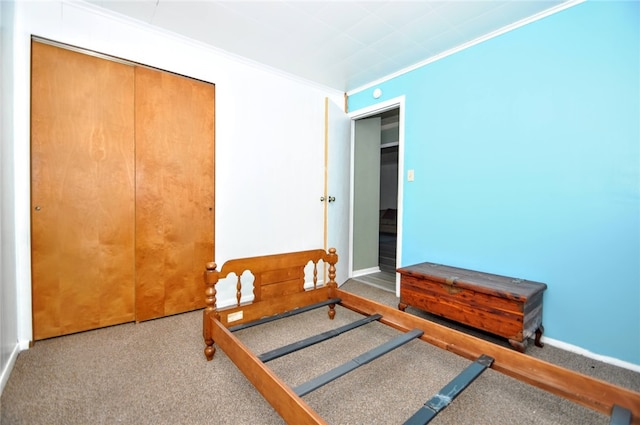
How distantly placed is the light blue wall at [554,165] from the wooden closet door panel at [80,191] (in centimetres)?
273

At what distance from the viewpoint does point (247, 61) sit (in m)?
2.81

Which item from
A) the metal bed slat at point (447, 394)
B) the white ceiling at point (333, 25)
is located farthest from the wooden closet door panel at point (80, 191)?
the metal bed slat at point (447, 394)

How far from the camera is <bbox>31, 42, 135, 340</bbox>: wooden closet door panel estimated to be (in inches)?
76.7

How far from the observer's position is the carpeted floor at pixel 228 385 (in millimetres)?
1311

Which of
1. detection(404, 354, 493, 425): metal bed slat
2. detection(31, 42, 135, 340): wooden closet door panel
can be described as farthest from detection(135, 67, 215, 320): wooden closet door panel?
detection(404, 354, 493, 425): metal bed slat

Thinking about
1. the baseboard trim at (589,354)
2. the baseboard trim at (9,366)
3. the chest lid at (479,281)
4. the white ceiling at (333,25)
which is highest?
the white ceiling at (333,25)

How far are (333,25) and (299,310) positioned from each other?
7.26ft

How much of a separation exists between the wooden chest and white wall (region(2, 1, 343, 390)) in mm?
1373

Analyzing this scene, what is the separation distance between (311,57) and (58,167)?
7.48 ft

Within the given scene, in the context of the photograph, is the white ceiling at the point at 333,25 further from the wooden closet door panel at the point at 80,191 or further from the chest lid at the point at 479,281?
the chest lid at the point at 479,281

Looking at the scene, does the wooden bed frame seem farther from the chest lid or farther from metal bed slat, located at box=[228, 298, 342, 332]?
the chest lid

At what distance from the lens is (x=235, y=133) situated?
2.76 m

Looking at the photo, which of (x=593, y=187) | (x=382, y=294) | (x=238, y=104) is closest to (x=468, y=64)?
(x=593, y=187)

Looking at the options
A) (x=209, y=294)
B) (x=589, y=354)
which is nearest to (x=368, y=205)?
(x=589, y=354)
